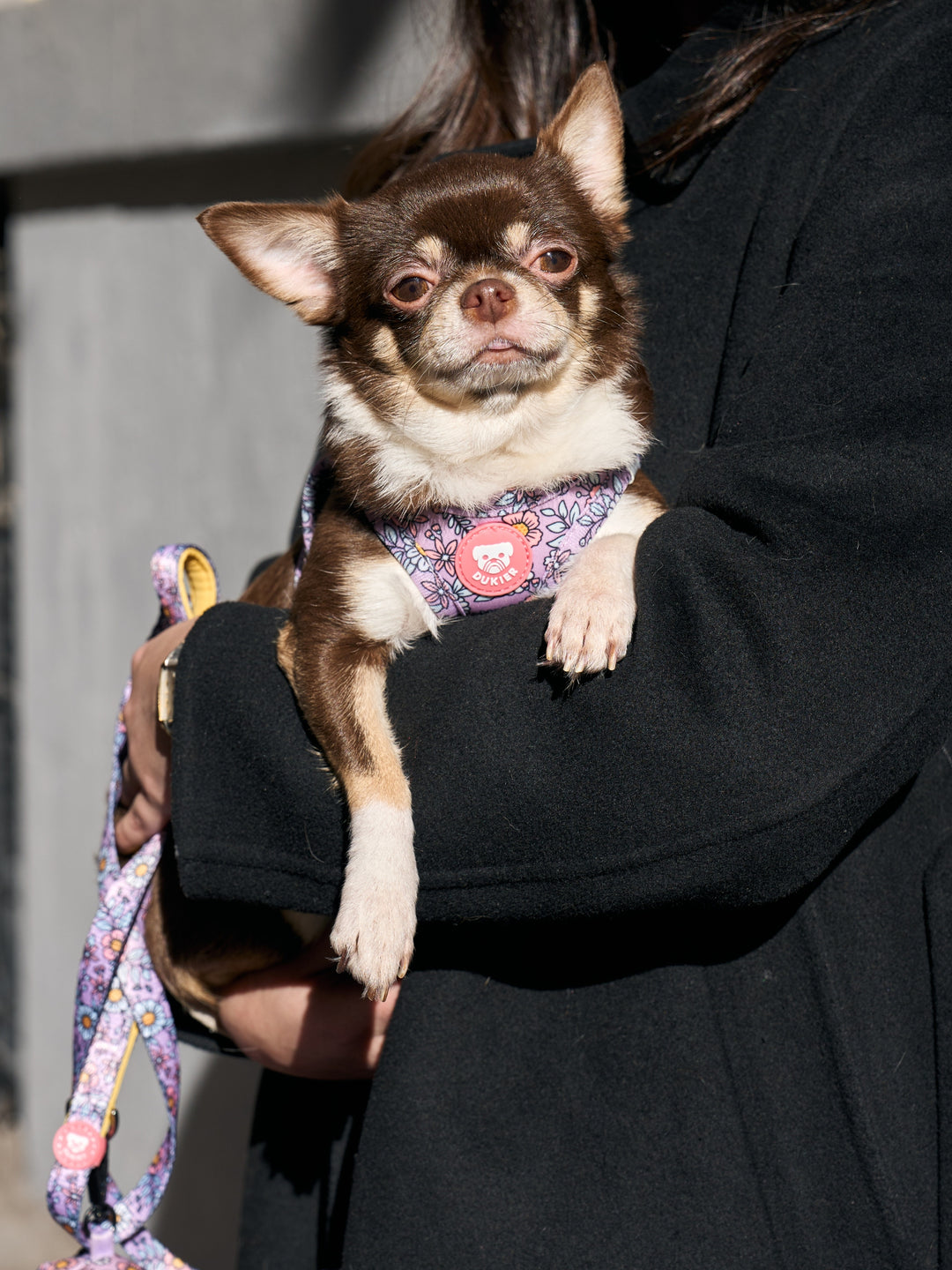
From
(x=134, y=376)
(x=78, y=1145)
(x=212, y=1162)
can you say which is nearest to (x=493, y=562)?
(x=78, y=1145)

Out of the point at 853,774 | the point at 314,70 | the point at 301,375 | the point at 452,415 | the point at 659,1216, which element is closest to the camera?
the point at 853,774

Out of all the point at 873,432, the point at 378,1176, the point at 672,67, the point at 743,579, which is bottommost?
the point at 378,1176

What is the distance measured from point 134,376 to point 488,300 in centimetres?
253

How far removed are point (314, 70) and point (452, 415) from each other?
5.80ft

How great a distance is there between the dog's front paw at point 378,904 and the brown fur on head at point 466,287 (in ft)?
1.68

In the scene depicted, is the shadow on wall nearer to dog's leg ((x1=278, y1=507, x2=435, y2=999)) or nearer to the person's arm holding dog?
the person's arm holding dog

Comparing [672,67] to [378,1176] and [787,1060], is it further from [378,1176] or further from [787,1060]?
[378,1176]

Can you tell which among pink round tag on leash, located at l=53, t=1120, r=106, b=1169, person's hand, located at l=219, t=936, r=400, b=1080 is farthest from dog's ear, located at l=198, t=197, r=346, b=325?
pink round tag on leash, located at l=53, t=1120, r=106, b=1169

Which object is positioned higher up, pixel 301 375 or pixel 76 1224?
pixel 301 375

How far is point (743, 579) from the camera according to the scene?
1.11 m

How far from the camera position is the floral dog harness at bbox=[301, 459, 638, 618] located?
58.2 inches

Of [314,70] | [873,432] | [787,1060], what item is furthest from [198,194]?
[787,1060]

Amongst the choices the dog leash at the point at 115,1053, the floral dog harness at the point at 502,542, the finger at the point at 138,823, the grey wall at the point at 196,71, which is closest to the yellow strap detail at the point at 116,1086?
the dog leash at the point at 115,1053

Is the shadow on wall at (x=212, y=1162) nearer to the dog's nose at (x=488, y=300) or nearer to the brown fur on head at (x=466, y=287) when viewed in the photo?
the brown fur on head at (x=466, y=287)
